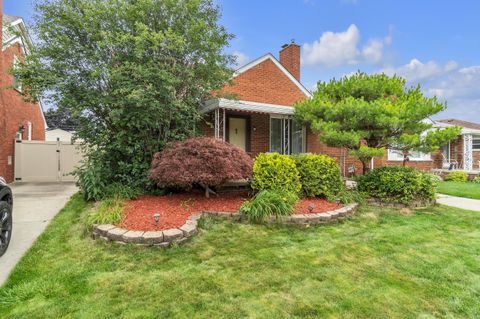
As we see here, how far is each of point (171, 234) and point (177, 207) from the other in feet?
5.44

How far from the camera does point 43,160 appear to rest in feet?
41.2

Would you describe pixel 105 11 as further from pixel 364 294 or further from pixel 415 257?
pixel 415 257

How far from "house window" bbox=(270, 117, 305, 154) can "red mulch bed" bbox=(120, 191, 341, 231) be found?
14.9 ft

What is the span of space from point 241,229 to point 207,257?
1.41 m

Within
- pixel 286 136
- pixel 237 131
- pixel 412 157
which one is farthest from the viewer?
pixel 412 157

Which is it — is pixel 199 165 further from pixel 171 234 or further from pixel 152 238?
pixel 152 238

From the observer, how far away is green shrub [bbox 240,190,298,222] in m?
5.61

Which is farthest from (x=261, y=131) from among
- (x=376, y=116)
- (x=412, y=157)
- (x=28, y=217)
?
(x=412, y=157)

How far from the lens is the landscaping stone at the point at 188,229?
4.53m

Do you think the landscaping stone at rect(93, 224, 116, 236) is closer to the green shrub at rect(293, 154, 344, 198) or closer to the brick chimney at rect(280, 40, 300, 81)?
the green shrub at rect(293, 154, 344, 198)

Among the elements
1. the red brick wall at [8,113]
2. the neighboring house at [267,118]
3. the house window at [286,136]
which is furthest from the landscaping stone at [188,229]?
the red brick wall at [8,113]

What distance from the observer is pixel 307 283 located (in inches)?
125

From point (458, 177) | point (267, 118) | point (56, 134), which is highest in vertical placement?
point (56, 134)

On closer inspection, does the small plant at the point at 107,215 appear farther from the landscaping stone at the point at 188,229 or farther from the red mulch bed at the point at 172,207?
the landscaping stone at the point at 188,229
